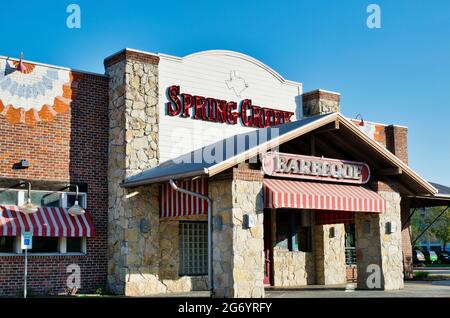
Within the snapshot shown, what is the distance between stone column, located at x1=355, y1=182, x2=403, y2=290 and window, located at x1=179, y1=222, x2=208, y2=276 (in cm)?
Result: 506

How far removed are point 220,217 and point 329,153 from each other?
206 inches

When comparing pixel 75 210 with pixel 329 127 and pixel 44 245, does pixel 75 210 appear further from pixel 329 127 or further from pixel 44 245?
pixel 329 127

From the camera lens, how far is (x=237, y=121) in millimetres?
22500

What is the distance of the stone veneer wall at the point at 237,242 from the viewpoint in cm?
1631

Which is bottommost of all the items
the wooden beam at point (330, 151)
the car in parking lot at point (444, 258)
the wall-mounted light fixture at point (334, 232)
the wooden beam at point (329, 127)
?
the car in parking lot at point (444, 258)

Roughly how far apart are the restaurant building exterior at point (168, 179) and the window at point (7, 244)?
0.09 ft

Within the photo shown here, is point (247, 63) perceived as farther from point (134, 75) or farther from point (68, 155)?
point (68, 155)

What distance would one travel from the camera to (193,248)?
20.8m

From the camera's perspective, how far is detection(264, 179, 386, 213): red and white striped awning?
17.0 m

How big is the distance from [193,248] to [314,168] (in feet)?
16.7

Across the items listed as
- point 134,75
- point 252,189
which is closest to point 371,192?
point 252,189

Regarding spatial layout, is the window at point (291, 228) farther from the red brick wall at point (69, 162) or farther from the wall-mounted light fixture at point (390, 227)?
the red brick wall at point (69, 162)

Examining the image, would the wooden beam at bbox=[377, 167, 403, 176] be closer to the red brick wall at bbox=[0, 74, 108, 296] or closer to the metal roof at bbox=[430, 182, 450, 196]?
the metal roof at bbox=[430, 182, 450, 196]

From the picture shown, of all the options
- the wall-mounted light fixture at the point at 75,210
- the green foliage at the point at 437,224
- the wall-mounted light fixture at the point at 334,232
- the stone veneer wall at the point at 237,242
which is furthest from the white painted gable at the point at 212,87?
the green foliage at the point at 437,224
